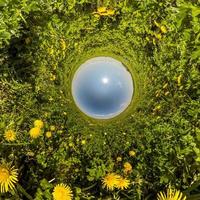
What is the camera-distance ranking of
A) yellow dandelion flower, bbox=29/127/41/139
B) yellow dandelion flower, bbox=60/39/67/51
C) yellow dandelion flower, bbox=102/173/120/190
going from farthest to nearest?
yellow dandelion flower, bbox=60/39/67/51 → yellow dandelion flower, bbox=29/127/41/139 → yellow dandelion flower, bbox=102/173/120/190

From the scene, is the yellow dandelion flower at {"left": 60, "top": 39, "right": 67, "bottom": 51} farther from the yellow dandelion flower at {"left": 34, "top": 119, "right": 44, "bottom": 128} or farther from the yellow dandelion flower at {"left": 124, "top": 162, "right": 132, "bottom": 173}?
the yellow dandelion flower at {"left": 124, "top": 162, "right": 132, "bottom": 173}

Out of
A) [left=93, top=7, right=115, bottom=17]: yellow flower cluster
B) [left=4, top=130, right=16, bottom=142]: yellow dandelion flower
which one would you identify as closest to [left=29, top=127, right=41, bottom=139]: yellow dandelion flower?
[left=4, top=130, right=16, bottom=142]: yellow dandelion flower

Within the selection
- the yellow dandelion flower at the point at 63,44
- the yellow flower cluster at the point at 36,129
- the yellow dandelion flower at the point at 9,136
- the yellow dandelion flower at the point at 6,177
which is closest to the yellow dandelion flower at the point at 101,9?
the yellow dandelion flower at the point at 63,44

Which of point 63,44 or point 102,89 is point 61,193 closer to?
point 102,89

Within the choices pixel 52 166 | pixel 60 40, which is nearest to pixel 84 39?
pixel 60 40

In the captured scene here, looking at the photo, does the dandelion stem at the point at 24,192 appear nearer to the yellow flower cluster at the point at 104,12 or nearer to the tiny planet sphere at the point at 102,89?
the tiny planet sphere at the point at 102,89

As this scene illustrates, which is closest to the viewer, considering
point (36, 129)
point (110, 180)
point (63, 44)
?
point (110, 180)

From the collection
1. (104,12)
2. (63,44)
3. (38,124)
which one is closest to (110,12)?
(104,12)
